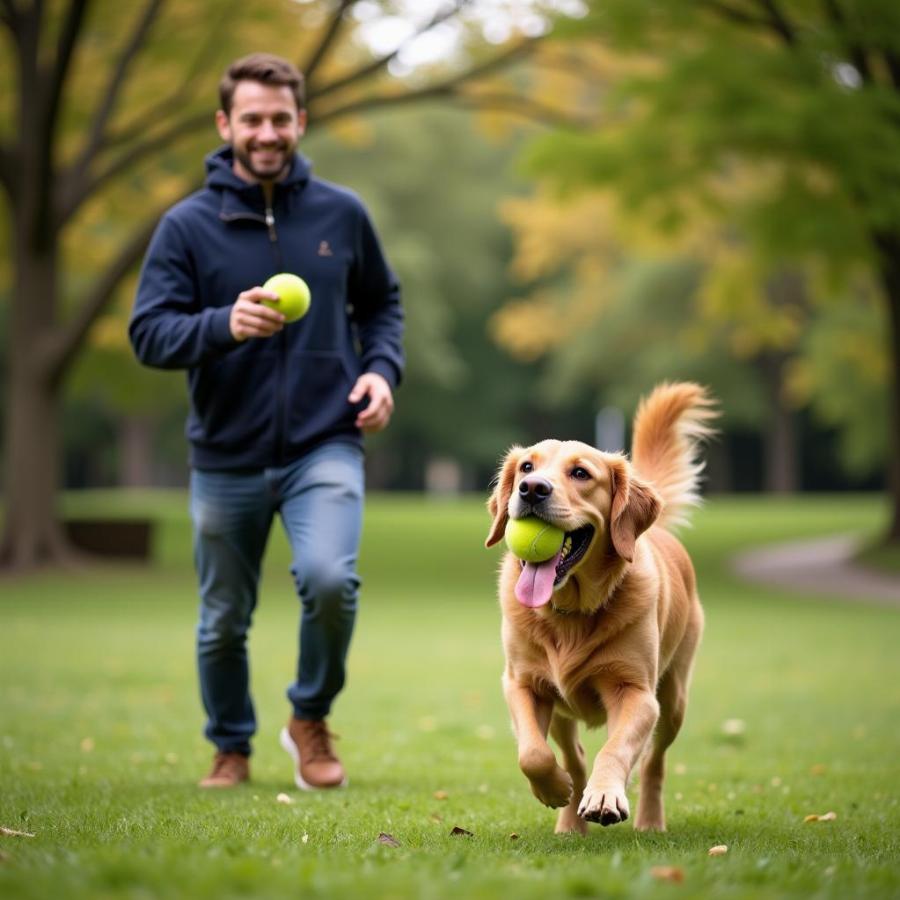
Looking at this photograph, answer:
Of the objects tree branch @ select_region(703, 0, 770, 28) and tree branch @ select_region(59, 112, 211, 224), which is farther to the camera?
tree branch @ select_region(59, 112, 211, 224)

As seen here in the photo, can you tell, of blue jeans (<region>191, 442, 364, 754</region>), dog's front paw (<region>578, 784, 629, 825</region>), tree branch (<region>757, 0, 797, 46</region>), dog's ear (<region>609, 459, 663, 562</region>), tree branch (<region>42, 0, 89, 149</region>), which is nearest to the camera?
dog's front paw (<region>578, 784, 629, 825</region>)

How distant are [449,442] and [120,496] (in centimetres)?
1137

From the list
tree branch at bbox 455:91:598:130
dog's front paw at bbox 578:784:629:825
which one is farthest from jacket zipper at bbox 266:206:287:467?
tree branch at bbox 455:91:598:130

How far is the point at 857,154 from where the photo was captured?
649 inches

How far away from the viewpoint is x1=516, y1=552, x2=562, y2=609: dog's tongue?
4332 millimetres

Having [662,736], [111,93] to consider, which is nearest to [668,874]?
[662,736]

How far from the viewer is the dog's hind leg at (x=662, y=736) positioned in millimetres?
4961

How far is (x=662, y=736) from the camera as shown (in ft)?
16.6

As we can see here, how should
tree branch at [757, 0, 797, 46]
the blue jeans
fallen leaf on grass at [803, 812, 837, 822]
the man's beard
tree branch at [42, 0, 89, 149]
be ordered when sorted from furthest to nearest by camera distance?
tree branch at [757, 0, 797, 46] < tree branch at [42, 0, 89, 149] < the man's beard < the blue jeans < fallen leaf on grass at [803, 812, 837, 822]

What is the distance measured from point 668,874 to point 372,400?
8.83 feet

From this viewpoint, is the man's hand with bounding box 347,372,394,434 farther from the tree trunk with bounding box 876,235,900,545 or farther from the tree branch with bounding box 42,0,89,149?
the tree trunk with bounding box 876,235,900,545

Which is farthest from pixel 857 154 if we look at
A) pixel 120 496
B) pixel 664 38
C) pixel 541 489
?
pixel 120 496

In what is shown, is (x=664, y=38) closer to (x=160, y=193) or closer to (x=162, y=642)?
(x=160, y=193)

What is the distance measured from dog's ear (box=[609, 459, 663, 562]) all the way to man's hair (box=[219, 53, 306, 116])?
2.15m
